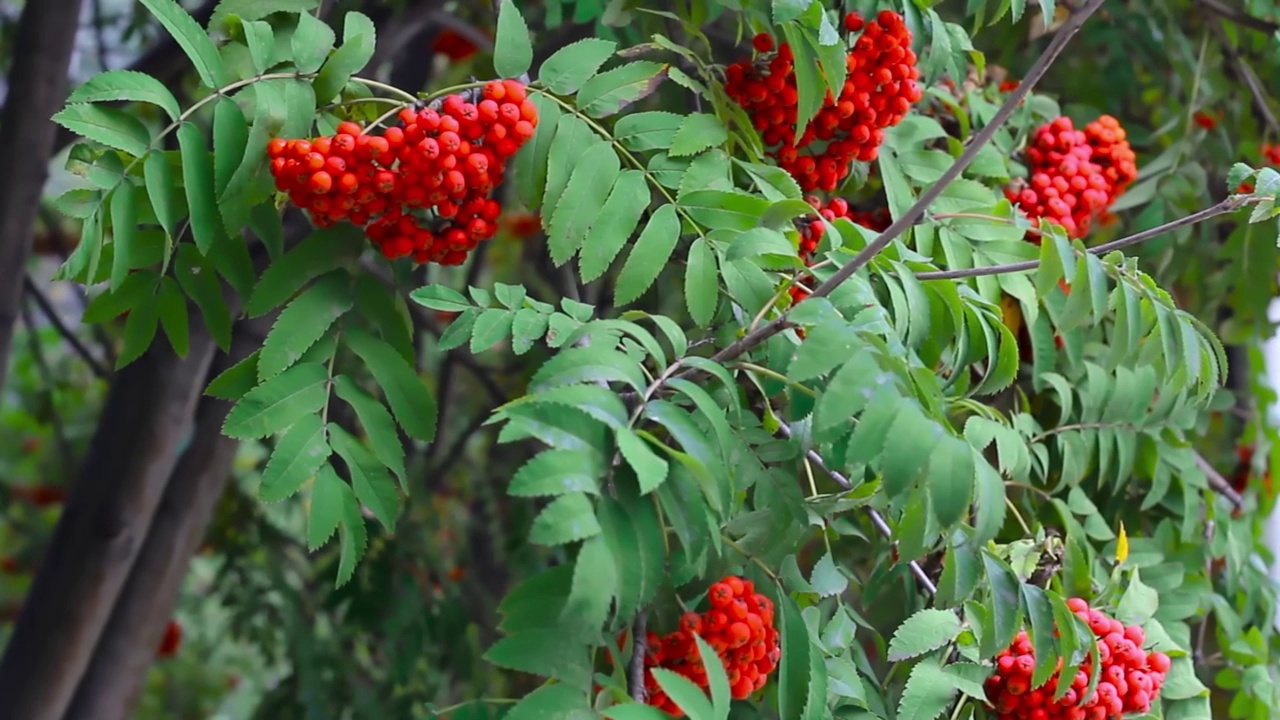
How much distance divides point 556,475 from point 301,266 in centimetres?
32

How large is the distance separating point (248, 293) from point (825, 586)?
0.43 m

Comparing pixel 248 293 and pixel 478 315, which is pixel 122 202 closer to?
pixel 248 293

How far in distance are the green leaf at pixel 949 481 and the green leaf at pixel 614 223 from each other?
26 cm

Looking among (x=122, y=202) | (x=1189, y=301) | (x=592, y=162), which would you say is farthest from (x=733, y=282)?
(x=1189, y=301)

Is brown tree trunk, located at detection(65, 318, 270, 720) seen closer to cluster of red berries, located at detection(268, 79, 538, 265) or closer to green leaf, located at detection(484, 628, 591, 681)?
cluster of red berries, located at detection(268, 79, 538, 265)

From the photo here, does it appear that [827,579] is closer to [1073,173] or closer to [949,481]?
[949,481]

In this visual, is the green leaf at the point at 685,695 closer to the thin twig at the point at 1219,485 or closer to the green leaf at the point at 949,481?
the green leaf at the point at 949,481

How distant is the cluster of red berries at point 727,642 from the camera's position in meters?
0.66

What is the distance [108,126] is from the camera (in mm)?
717

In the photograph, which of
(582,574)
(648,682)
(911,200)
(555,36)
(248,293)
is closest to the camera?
(582,574)

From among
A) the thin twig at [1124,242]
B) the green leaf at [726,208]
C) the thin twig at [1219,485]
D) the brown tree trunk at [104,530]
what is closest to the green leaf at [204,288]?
the green leaf at [726,208]

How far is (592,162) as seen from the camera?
0.76m

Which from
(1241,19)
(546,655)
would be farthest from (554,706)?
(1241,19)

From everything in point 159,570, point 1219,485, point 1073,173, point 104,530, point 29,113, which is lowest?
point 159,570
